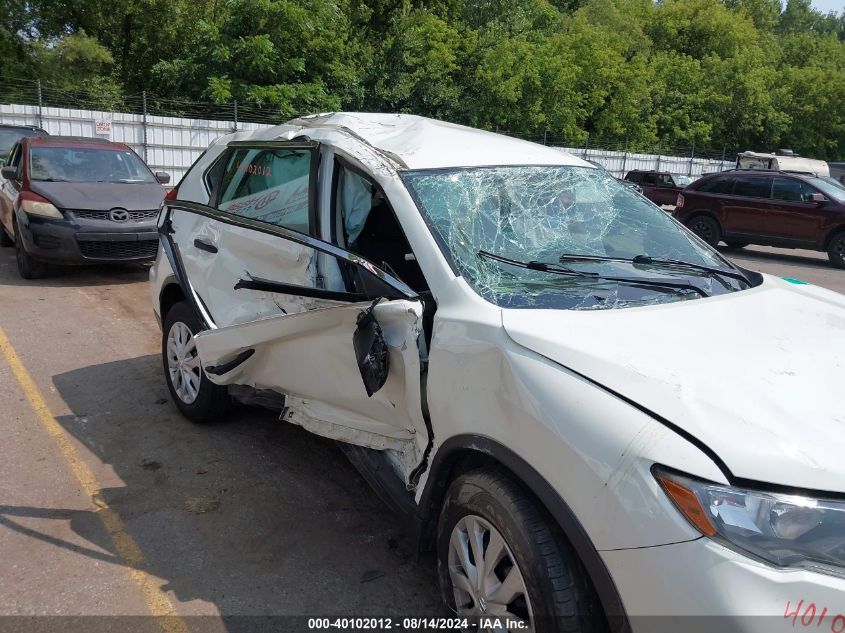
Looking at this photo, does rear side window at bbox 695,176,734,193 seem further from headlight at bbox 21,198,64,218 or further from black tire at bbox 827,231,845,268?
headlight at bbox 21,198,64,218

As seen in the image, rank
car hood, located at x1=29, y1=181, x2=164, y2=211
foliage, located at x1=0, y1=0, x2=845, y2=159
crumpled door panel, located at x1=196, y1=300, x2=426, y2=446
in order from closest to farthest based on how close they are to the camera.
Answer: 1. crumpled door panel, located at x1=196, y1=300, x2=426, y2=446
2. car hood, located at x1=29, y1=181, x2=164, y2=211
3. foliage, located at x1=0, y1=0, x2=845, y2=159

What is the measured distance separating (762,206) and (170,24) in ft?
72.0

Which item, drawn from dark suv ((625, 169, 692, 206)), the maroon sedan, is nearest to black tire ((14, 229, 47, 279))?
the maroon sedan

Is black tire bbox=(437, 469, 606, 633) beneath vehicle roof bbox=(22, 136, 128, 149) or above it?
beneath

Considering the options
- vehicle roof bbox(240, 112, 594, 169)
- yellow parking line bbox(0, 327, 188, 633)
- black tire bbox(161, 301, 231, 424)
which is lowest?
yellow parking line bbox(0, 327, 188, 633)

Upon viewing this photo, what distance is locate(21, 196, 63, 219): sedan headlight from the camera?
26.4 feet

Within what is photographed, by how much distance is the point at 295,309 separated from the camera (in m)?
3.24

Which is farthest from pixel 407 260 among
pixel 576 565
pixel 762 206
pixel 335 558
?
pixel 762 206

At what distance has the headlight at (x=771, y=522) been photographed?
5.53ft

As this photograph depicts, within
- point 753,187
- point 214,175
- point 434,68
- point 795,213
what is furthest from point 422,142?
point 434,68

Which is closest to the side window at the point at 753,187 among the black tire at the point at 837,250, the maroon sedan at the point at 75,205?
the black tire at the point at 837,250

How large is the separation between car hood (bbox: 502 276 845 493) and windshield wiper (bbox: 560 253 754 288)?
1.35 feet

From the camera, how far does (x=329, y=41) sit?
24.1 metres

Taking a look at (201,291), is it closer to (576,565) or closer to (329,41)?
(576,565)
